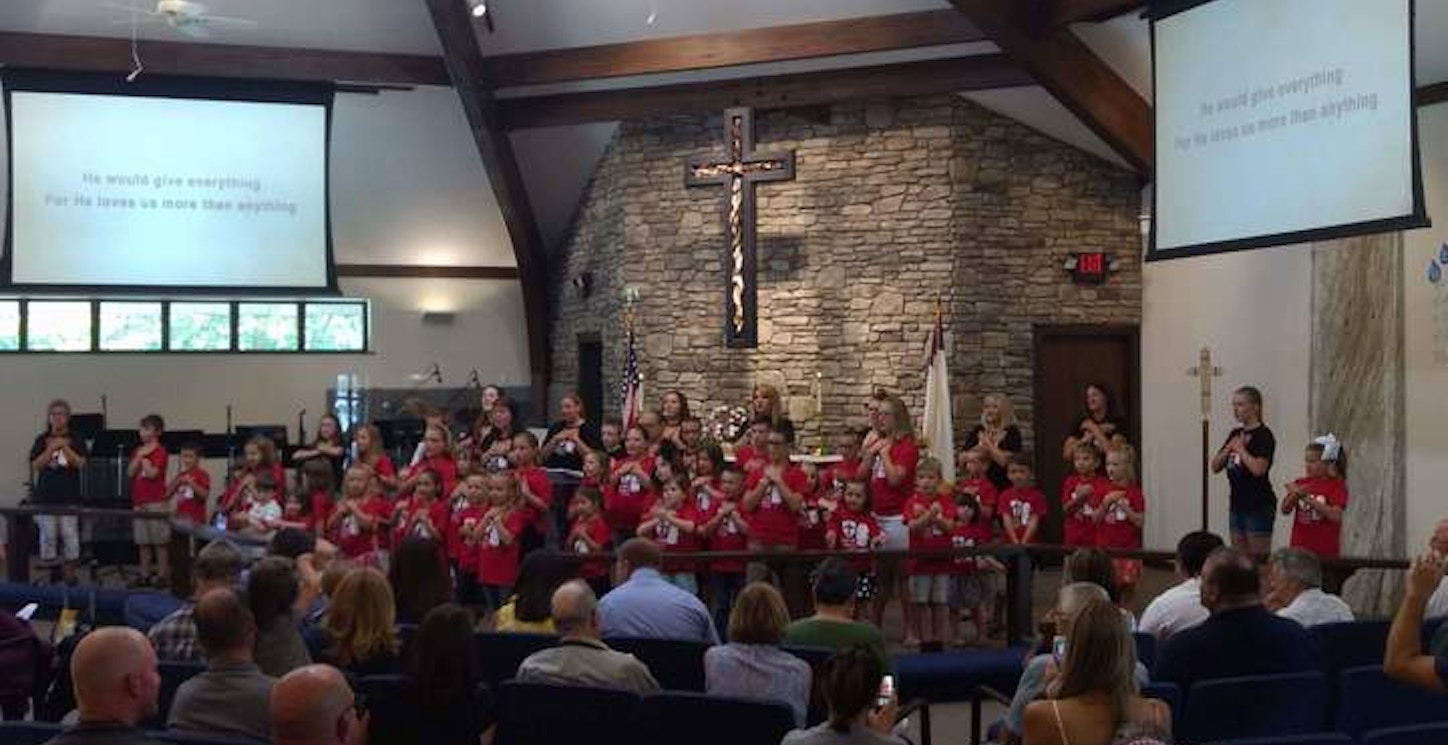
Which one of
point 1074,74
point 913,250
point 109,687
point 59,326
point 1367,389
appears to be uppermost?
point 1074,74

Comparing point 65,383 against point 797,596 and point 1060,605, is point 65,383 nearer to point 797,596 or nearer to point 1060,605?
point 797,596

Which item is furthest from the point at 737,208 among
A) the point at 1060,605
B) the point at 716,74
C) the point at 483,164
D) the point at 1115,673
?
the point at 1115,673

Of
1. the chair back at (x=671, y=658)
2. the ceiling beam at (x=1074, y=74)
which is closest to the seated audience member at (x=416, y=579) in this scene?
the chair back at (x=671, y=658)

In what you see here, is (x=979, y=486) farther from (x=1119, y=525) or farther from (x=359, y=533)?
(x=359, y=533)

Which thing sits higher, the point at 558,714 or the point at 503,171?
the point at 503,171

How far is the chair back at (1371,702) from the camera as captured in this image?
446cm

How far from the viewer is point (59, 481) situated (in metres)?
10.7

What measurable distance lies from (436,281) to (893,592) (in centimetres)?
823

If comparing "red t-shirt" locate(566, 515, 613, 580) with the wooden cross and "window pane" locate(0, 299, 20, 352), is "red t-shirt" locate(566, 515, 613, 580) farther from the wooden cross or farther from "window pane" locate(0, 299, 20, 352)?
"window pane" locate(0, 299, 20, 352)

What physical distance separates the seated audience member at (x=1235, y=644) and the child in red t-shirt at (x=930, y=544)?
10.2ft

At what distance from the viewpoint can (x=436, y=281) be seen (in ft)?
50.0

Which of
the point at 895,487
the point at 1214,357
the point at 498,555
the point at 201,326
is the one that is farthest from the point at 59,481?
the point at 1214,357

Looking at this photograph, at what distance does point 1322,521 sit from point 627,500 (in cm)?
369

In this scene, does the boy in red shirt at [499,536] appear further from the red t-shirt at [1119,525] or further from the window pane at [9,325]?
the window pane at [9,325]
